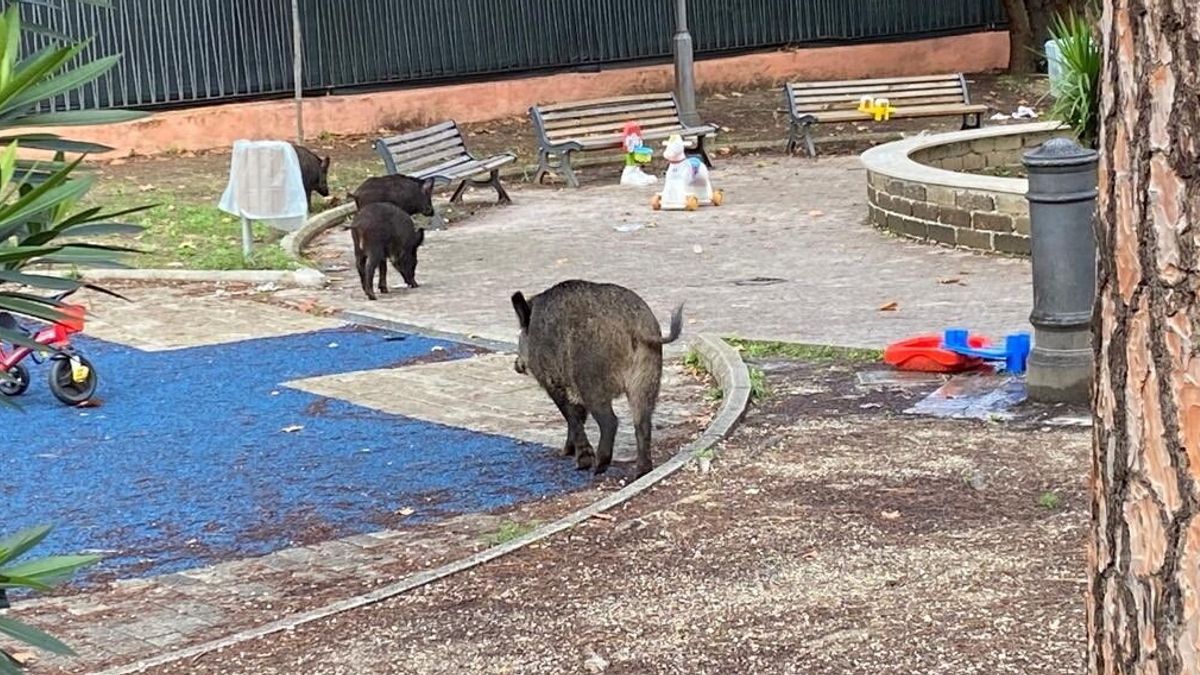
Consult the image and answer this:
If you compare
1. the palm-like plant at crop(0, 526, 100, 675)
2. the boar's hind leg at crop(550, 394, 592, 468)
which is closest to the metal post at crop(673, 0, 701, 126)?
the boar's hind leg at crop(550, 394, 592, 468)

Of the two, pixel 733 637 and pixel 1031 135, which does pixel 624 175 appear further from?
pixel 733 637

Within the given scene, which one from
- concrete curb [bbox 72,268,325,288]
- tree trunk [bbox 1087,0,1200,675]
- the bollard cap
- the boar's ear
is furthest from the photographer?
concrete curb [bbox 72,268,325,288]

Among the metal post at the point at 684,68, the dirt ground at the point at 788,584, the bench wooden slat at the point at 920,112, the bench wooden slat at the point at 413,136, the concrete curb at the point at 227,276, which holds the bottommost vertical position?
the dirt ground at the point at 788,584

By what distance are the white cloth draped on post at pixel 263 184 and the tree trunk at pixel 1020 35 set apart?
14.6 metres

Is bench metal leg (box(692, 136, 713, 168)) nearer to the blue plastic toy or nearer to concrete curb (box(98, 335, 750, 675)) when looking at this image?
concrete curb (box(98, 335, 750, 675))

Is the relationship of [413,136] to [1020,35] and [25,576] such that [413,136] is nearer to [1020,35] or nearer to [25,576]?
[1020,35]

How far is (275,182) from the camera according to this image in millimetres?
13938

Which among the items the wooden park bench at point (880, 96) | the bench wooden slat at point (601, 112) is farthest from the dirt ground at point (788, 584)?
the wooden park bench at point (880, 96)

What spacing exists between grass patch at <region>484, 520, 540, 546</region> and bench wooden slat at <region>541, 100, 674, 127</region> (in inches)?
473

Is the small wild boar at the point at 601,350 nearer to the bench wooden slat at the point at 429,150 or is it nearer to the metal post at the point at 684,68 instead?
the bench wooden slat at the point at 429,150

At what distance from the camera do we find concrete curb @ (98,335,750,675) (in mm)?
5629

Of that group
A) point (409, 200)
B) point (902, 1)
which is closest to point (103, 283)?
point (409, 200)

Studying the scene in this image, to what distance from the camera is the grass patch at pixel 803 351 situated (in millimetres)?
9523

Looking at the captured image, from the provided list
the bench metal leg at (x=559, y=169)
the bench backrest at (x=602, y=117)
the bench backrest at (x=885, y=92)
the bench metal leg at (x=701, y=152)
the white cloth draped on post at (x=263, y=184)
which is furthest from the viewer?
the bench backrest at (x=885, y=92)
